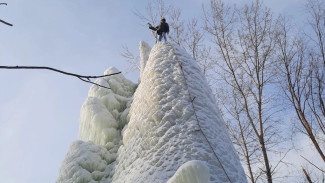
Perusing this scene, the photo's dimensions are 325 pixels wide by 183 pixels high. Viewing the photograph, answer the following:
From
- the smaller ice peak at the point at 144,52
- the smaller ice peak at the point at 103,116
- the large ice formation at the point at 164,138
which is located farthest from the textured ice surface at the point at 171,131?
the smaller ice peak at the point at 144,52

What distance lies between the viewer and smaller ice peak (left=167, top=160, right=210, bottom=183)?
10.3 feet

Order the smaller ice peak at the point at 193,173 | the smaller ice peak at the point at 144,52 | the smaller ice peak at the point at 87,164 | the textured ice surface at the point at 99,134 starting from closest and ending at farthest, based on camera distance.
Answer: the smaller ice peak at the point at 193,173
the smaller ice peak at the point at 87,164
the textured ice surface at the point at 99,134
the smaller ice peak at the point at 144,52

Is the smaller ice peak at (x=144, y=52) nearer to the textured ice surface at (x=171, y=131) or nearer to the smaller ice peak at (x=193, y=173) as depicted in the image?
the textured ice surface at (x=171, y=131)

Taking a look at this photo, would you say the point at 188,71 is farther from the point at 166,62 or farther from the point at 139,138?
the point at 139,138

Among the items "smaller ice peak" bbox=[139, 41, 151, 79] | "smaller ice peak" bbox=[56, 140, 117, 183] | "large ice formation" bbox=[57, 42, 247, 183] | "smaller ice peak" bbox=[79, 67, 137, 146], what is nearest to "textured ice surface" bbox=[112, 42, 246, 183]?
"large ice formation" bbox=[57, 42, 247, 183]

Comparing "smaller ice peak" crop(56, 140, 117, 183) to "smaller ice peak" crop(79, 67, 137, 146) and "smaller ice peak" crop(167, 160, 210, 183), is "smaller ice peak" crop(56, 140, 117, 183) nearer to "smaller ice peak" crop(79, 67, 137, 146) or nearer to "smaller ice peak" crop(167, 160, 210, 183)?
"smaller ice peak" crop(79, 67, 137, 146)

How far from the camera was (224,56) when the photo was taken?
12.0 m

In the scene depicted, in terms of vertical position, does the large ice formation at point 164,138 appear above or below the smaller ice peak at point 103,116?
below

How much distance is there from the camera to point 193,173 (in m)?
3.16

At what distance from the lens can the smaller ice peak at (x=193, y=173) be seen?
3145 mm

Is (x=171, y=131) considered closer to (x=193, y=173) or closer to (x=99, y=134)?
(x=193, y=173)

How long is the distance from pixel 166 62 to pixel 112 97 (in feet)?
7.67

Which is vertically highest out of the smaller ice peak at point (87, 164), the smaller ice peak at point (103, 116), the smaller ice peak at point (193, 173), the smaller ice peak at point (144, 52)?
the smaller ice peak at point (144, 52)

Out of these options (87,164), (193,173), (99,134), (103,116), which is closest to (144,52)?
(103,116)
